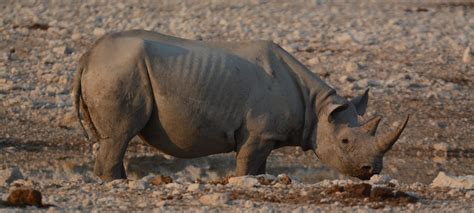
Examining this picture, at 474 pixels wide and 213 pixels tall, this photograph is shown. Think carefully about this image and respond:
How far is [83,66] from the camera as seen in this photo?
46.6ft

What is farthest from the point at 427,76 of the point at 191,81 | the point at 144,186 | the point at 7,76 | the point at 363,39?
the point at 144,186

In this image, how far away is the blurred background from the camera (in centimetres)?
1692

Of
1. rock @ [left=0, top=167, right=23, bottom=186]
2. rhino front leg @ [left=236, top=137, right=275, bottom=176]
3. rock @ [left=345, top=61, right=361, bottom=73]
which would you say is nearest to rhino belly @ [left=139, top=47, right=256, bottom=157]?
rhino front leg @ [left=236, top=137, right=275, bottom=176]

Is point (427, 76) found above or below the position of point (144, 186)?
below

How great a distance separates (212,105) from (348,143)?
1.38 meters

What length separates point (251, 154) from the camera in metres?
14.6

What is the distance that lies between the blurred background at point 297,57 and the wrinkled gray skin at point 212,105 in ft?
4.90

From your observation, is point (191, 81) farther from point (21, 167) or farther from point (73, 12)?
point (73, 12)

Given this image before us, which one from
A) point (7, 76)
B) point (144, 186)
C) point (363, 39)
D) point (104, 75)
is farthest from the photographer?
point (363, 39)

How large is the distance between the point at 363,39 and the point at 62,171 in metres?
6.24

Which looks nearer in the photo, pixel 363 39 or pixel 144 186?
pixel 144 186

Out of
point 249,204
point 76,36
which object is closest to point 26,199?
point 249,204

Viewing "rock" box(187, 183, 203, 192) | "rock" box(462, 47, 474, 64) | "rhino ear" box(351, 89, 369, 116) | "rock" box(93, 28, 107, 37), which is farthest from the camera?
"rock" box(93, 28, 107, 37)

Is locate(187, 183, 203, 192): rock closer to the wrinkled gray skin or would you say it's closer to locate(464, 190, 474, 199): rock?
the wrinkled gray skin
